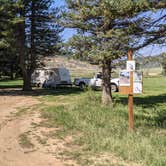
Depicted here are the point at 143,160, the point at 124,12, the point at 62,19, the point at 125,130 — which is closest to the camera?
the point at 143,160

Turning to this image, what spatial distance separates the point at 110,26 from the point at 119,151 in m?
10.1

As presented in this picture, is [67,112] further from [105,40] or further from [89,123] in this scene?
[105,40]

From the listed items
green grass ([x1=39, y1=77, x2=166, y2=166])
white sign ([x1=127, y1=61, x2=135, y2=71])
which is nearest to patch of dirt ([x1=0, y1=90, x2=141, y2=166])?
green grass ([x1=39, y1=77, x2=166, y2=166])

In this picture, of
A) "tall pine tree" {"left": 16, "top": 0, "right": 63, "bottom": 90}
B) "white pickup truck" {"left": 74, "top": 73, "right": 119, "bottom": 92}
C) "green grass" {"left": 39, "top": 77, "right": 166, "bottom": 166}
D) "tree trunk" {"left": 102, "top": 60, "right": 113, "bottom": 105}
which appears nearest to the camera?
"green grass" {"left": 39, "top": 77, "right": 166, "bottom": 166}

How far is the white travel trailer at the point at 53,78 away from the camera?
44.2m

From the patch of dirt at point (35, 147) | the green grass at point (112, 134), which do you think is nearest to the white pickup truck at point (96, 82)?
the green grass at point (112, 134)

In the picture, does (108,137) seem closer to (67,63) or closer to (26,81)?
(26,81)

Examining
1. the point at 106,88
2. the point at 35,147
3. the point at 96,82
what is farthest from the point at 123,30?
the point at 96,82

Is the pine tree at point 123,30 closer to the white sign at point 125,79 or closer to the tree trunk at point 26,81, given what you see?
the white sign at point 125,79

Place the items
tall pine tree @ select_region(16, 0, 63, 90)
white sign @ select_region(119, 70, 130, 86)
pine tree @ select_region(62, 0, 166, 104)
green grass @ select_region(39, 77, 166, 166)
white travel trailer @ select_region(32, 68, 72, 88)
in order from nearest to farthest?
green grass @ select_region(39, 77, 166, 166)
pine tree @ select_region(62, 0, 166, 104)
white sign @ select_region(119, 70, 130, 86)
tall pine tree @ select_region(16, 0, 63, 90)
white travel trailer @ select_region(32, 68, 72, 88)

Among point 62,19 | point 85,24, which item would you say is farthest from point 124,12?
point 62,19

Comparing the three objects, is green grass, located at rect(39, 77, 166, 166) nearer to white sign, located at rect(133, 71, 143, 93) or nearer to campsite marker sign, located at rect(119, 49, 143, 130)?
campsite marker sign, located at rect(119, 49, 143, 130)

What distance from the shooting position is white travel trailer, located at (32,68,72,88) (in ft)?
145

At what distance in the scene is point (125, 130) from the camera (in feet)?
41.9
